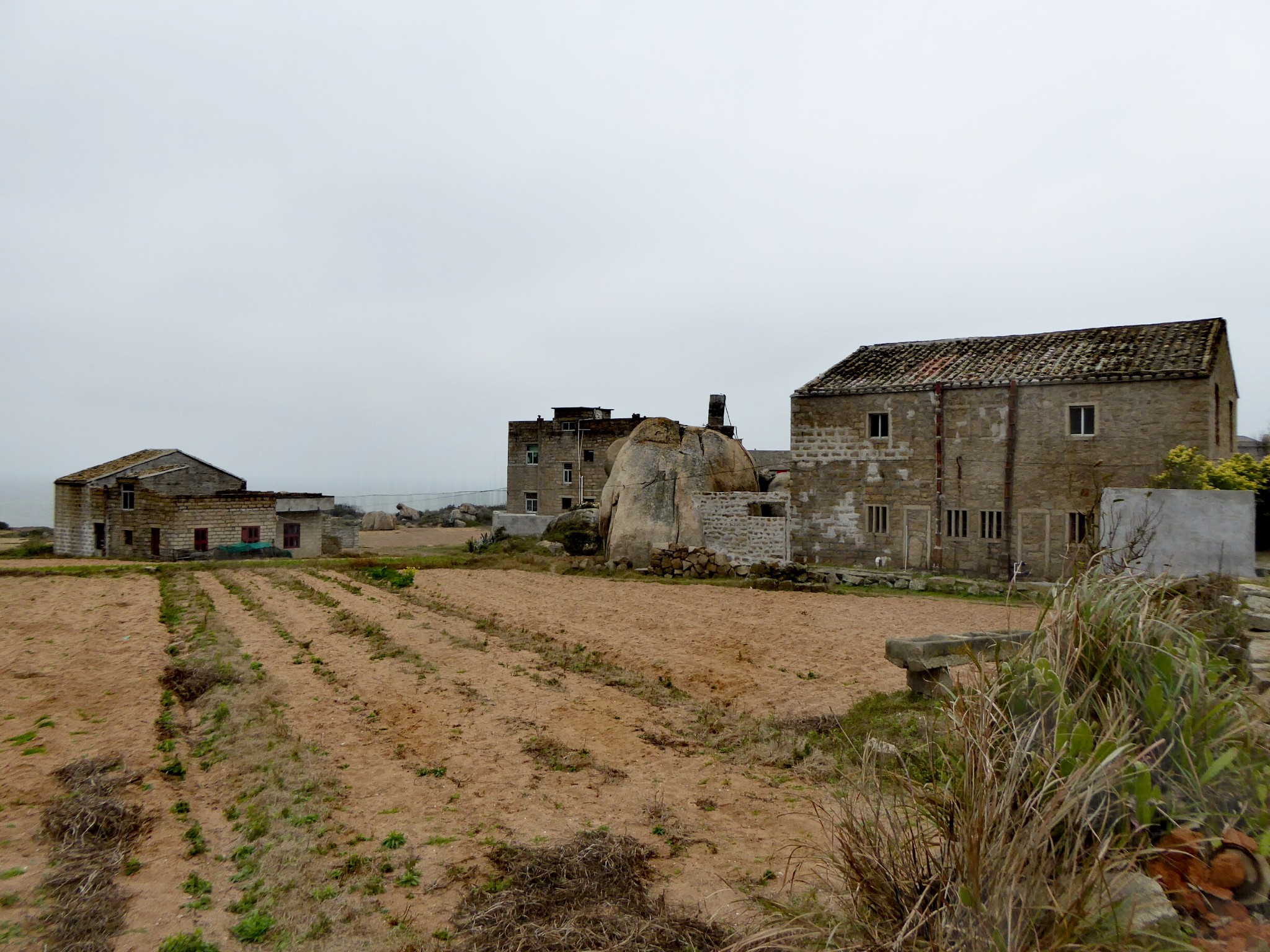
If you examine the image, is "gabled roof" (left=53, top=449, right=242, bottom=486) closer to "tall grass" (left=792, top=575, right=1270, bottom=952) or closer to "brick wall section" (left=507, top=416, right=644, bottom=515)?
"brick wall section" (left=507, top=416, right=644, bottom=515)

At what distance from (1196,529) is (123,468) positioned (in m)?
40.0

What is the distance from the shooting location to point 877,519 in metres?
22.0

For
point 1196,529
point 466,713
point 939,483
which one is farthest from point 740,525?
point 466,713

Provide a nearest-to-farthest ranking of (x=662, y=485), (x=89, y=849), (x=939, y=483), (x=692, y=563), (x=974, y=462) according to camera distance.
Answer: (x=89, y=849) → (x=974, y=462) → (x=939, y=483) → (x=692, y=563) → (x=662, y=485)

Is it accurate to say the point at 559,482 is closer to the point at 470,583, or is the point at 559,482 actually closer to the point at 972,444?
the point at 470,583

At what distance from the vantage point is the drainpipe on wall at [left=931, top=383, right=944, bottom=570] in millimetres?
21000

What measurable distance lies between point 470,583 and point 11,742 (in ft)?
40.9

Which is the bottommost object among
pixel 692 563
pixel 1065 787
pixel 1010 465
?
pixel 692 563

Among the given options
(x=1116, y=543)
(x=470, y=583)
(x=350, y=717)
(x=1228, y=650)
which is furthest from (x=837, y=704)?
(x=470, y=583)

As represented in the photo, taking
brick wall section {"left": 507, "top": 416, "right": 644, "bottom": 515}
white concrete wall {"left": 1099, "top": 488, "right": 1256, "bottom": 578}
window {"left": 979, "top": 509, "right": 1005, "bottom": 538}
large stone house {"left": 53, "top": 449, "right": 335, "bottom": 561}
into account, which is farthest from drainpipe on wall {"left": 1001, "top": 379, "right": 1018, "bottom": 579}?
large stone house {"left": 53, "top": 449, "right": 335, "bottom": 561}

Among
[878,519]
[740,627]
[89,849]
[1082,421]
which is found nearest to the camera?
[89,849]

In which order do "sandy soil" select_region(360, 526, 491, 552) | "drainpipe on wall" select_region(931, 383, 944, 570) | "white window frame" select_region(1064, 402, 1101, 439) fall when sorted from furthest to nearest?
"sandy soil" select_region(360, 526, 491, 552), "drainpipe on wall" select_region(931, 383, 944, 570), "white window frame" select_region(1064, 402, 1101, 439)

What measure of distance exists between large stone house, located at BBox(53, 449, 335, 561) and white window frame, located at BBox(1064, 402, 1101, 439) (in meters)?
29.4

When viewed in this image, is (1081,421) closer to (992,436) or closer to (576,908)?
(992,436)
